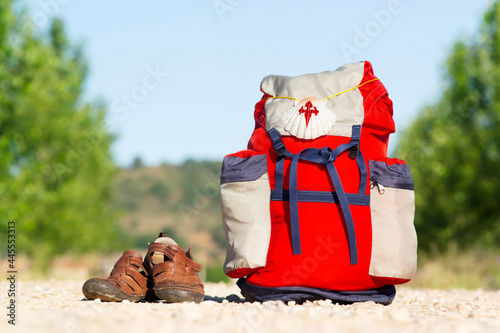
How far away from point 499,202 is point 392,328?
13.6 m

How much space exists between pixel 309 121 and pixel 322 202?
594 mm

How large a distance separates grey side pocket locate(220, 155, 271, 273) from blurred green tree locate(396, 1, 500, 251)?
1218 centimetres

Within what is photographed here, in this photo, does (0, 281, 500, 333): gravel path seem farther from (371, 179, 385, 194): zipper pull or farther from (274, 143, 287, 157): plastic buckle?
(274, 143, 287, 157): plastic buckle

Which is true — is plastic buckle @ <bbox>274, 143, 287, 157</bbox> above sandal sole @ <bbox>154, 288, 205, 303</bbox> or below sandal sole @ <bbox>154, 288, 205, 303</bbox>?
above

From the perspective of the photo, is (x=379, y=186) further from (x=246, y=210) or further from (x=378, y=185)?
(x=246, y=210)

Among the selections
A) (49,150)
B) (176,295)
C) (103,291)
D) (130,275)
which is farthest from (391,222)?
(49,150)

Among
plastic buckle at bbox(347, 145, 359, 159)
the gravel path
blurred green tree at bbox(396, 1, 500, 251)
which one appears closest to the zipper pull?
plastic buckle at bbox(347, 145, 359, 159)

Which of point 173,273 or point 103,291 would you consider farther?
point 173,273

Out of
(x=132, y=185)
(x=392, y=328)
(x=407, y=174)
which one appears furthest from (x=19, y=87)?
(x=132, y=185)

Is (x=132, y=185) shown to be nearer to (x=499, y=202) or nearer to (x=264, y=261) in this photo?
(x=499, y=202)

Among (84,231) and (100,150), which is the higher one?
(100,150)

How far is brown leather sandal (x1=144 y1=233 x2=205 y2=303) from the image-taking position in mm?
3873

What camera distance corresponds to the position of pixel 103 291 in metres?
3.89

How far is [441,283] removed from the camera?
9031 mm
